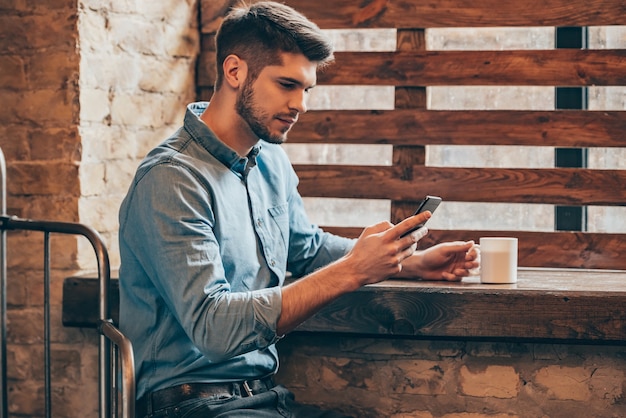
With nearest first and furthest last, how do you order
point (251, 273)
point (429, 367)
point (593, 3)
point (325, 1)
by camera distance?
point (251, 273) < point (429, 367) < point (593, 3) < point (325, 1)

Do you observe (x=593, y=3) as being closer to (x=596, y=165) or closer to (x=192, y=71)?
(x=596, y=165)

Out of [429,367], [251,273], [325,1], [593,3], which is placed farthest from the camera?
[325,1]

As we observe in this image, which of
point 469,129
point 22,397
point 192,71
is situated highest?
point 192,71

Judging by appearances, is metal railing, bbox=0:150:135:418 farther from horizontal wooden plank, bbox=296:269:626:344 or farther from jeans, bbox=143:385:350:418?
horizontal wooden plank, bbox=296:269:626:344

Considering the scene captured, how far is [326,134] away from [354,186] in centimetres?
21

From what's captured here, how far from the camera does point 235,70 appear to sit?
2355 millimetres

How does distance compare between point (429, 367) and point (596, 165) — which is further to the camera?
point (596, 165)

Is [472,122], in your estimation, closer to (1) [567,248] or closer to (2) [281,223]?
(1) [567,248]

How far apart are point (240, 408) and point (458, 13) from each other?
155cm

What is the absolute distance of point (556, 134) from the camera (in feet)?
9.77

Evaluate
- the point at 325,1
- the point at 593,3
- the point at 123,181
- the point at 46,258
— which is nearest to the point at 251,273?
the point at 46,258

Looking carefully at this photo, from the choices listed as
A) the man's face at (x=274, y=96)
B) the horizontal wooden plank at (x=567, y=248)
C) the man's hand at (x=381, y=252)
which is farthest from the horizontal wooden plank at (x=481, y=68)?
the man's hand at (x=381, y=252)

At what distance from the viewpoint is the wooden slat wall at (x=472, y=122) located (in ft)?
9.67

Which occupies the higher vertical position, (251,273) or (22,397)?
(251,273)
